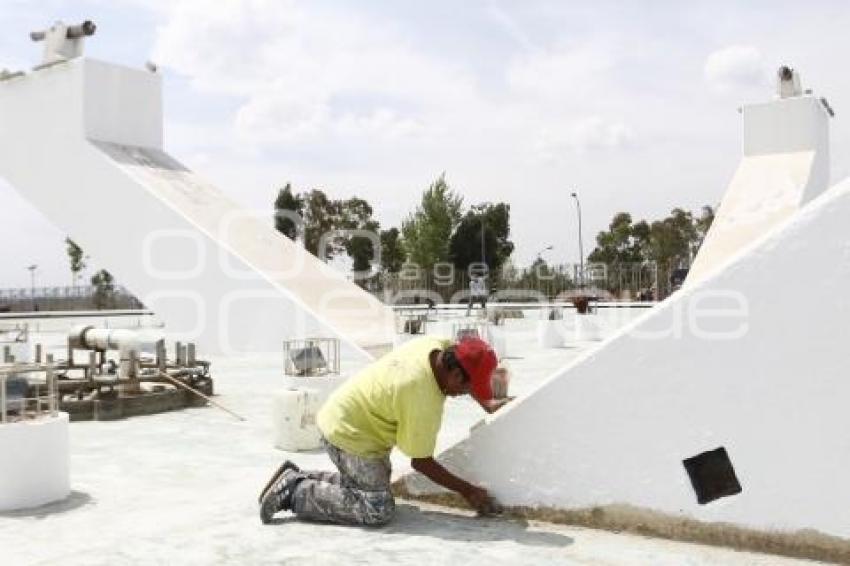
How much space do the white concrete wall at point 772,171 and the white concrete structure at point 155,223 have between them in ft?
18.5

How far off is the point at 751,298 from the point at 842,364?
0.48 m

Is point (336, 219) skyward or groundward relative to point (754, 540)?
skyward

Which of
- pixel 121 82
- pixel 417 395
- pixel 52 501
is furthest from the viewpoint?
pixel 121 82

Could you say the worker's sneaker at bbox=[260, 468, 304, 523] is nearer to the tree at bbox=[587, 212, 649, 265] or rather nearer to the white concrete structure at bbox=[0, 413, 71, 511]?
the white concrete structure at bbox=[0, 413, 71, 511]

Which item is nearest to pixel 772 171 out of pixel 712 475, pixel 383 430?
pixel 712 475

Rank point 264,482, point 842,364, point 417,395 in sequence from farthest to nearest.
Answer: point 264,482 < point 417,395 < point 842,364

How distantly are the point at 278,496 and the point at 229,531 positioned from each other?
1.00ft

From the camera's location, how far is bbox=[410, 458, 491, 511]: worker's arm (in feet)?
13.5

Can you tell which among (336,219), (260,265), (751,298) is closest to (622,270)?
(260,265)

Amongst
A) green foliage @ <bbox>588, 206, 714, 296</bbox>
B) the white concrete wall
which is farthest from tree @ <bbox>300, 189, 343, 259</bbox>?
the white concrete wall

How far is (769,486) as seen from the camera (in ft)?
12.6

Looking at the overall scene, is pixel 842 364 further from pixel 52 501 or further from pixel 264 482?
pixel 52 501

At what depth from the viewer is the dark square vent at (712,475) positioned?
154 inches

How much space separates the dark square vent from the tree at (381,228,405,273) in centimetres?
4197
